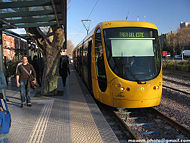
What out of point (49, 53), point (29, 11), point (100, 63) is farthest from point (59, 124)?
point (49, 53)

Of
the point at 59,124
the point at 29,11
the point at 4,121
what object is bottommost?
the point at 59,124

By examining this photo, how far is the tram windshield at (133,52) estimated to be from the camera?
610 centimetres

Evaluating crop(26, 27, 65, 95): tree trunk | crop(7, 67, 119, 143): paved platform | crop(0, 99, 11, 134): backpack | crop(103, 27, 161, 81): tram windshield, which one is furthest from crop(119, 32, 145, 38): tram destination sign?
crop(0, 99, 11, 134): backpack

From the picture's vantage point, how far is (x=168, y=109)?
6.90 metres

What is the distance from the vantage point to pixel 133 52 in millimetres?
6359

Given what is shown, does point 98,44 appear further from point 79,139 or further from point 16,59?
point 16,59

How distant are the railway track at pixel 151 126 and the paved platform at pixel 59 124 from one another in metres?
0.76

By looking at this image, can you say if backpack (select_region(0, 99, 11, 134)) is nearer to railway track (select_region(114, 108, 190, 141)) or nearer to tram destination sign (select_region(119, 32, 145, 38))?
railway track (select_region(114, 108, 190, 141))

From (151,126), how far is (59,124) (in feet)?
7.95

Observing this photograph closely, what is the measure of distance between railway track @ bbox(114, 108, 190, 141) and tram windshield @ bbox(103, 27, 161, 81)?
47.2 inches

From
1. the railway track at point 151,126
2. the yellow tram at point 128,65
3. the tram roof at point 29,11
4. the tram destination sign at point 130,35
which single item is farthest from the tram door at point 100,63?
the tram roof at point 29,11

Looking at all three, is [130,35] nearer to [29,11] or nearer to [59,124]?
[29,11]

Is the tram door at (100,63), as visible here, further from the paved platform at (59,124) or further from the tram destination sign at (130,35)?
the paved platform at (59,124)

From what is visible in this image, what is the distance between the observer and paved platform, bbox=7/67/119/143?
416 cm
